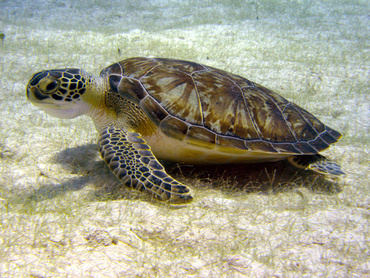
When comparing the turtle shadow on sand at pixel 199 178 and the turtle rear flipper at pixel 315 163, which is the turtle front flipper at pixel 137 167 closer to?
the turtle shadow on sand at pixel 199 178

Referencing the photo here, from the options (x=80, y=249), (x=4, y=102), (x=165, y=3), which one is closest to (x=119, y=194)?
Answer: (x=80, y=249)

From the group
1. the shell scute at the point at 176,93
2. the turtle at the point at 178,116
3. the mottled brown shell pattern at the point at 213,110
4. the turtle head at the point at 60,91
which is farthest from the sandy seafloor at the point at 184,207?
the shell scute at the point at 176,93

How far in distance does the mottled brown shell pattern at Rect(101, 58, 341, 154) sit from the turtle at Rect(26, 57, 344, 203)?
0.01 metres

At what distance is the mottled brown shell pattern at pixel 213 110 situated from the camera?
Result: 2.72 metres

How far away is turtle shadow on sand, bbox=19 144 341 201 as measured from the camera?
238 centimetres

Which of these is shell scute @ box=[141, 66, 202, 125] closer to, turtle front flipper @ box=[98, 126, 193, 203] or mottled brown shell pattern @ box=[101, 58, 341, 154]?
mottled brown shell pattern @ box=[101, 58, 341, 154]

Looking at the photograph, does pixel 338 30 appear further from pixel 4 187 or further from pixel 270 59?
pixel 4 187

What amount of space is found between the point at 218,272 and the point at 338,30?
403 inches

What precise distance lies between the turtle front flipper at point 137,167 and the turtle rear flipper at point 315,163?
1718 millimetres

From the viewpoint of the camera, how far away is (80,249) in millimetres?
1521

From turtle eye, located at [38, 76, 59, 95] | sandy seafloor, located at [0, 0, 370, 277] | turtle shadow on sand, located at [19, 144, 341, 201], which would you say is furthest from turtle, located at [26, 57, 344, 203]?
sandy seafloor, located at [0, 0, 370, 277]

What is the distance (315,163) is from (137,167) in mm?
2306

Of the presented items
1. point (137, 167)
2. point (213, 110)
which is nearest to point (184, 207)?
point (137, 167)

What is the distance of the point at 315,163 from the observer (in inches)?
116
